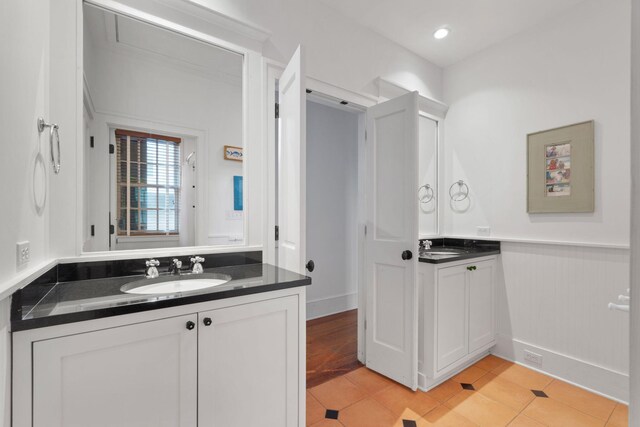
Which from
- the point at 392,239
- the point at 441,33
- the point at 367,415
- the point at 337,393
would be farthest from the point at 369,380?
the point at 441,33

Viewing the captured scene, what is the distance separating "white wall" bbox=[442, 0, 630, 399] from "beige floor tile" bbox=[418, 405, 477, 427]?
107cm

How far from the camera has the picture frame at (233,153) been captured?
1871 millimetres

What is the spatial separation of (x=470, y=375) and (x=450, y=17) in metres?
2.82

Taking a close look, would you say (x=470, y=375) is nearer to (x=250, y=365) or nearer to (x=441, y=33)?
(x=250, y=365)

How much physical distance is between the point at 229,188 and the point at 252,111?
495 mm

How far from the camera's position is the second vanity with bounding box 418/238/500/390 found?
220 centimetres

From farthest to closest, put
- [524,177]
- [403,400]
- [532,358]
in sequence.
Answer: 1. [524,177]
2. [532,358]
3. [403,400]

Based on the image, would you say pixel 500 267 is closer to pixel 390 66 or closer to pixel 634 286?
pixel 390 66

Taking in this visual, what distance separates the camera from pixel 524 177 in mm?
2631

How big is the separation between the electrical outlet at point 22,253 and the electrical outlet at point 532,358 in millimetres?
3243

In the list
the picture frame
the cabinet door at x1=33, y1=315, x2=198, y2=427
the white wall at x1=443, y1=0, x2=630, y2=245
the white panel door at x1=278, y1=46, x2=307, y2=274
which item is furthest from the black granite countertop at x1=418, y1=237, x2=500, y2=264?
the cabinet door at x1=33, y1=315, x2=198, y2=427

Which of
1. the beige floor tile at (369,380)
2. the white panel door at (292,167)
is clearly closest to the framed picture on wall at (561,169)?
the beige floor tile at (369,380)

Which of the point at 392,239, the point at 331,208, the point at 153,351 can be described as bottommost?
the point at 153,351

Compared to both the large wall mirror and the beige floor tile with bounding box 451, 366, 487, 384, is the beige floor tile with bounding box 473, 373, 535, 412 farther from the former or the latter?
the large wall mirror
